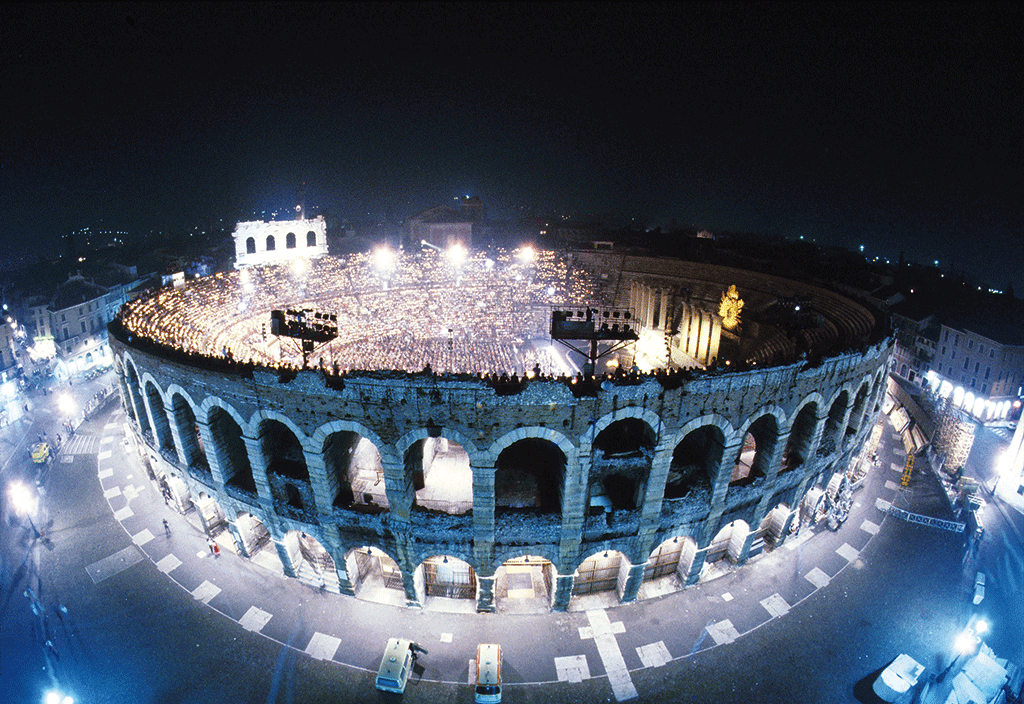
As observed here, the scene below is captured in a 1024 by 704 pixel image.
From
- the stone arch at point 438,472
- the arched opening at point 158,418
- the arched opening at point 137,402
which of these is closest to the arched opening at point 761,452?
the stone arch at point 438,472

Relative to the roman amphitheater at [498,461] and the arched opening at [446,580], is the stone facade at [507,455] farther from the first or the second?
the arched opening at [446,580]

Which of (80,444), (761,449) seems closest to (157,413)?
(80,444)

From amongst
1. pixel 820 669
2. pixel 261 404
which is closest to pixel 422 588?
pixel 261 404

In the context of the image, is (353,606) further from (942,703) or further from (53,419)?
(53,419)

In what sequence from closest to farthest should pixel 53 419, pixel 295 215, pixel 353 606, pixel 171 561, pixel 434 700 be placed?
pixel 434 700
pixel 353 606
pixel 171 561
pixel 53 419
pixel 295 215

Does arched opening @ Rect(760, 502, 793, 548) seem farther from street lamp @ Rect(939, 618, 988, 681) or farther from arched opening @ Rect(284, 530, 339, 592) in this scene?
arched opening @ Rect(284, 530, 339, 592)

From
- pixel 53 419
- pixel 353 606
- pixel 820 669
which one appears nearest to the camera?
pixel 820 669

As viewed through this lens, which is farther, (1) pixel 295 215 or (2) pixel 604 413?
(1) pixel 295 215

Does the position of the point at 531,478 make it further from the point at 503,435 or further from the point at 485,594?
the point at 503,435

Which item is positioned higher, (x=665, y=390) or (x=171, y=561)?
(x=665, y=390)

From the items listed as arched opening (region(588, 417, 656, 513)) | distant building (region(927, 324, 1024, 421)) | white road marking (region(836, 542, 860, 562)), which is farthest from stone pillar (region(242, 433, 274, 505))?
distant building (region(927, 324, 1024, 421))
